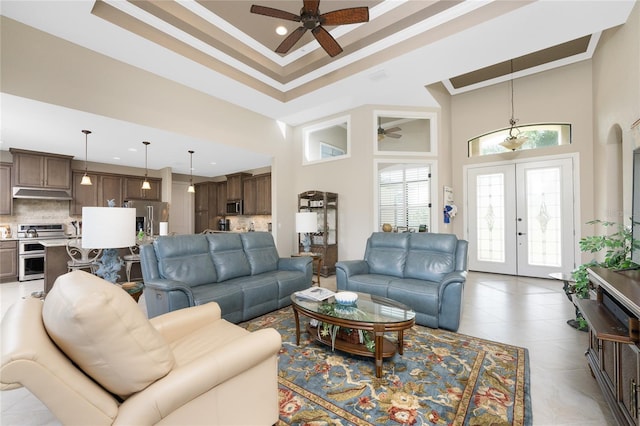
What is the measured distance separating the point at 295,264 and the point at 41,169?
5.94 m

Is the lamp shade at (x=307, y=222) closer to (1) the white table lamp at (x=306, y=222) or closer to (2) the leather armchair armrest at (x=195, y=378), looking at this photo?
(1) the white table lamp at (x=306, y=222)

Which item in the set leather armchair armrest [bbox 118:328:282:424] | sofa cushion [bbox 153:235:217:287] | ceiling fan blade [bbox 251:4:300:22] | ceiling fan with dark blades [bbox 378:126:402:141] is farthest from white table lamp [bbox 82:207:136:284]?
ceiling fan with dark blades [bbox 378:126:402:141]

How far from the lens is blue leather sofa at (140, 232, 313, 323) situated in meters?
2.69

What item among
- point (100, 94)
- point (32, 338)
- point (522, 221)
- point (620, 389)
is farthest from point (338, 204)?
point (32, 338)

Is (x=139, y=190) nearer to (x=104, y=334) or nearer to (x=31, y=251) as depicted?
(x=31, y=251)

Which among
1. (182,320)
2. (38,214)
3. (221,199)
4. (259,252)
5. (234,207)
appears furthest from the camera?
(221,199)

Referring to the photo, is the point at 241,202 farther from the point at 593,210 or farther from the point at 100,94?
the point at 593,210

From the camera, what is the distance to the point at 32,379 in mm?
912

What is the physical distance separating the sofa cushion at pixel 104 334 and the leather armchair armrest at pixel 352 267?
248 cm

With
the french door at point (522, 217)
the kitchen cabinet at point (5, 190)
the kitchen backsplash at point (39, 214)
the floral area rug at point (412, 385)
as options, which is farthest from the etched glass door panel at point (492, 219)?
the kitchen cabinet at point (5, 190)

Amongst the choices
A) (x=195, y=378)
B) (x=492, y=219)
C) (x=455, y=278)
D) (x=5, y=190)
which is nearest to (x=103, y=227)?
(x=195, y=378)

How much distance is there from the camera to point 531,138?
17.6 ft

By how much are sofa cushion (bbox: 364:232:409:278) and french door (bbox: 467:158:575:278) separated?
3.10 metres

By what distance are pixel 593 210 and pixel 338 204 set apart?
438 centimetres
